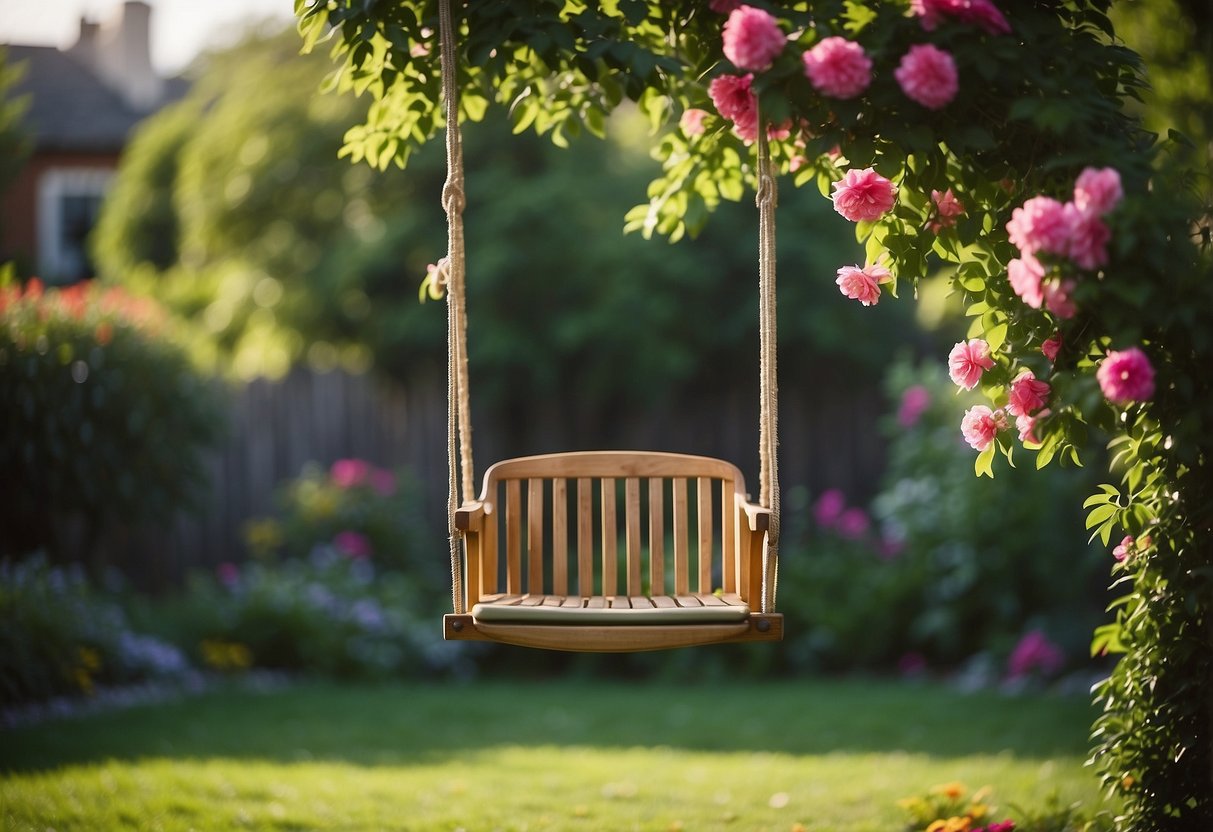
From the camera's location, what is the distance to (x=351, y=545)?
7.37 metres

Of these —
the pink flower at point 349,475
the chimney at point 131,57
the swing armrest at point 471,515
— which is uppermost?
the chimney at point 131,57

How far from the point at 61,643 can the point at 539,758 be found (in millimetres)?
2386

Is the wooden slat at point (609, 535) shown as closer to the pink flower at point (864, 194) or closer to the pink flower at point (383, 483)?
the pink flower at point (864, 194)

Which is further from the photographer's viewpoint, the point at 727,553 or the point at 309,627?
the point at 309,627

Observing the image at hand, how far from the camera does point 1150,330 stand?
2.59 m

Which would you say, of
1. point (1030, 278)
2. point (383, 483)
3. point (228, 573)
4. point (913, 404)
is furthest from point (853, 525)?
point (1030, 278)

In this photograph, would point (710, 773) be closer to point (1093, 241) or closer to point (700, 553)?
A: point (700, 553)

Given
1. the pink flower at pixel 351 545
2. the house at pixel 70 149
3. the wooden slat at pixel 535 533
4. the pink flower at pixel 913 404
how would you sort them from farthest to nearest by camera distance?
the house at pixel 70 149, the pink flower at pixel 351 545, the pink flower at pixel 913 404, the wooden slat at pixel 535 533

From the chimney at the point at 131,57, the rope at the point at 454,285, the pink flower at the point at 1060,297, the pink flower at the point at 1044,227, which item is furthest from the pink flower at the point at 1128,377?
the chimney at the point at 131,57

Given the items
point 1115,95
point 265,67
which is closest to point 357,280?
point 265,67

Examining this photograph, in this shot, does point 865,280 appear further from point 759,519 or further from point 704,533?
point 704,533

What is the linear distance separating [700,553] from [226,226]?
595 centimetres

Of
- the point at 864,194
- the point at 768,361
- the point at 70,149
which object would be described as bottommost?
the point at 768,361

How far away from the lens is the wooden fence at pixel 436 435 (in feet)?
26.6
